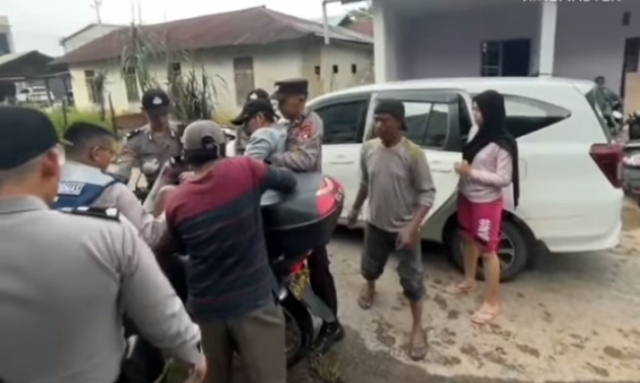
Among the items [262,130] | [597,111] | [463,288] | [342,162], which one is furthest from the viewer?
[342,162]

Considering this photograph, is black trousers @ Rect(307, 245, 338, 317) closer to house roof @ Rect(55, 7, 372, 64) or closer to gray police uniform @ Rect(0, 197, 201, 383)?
gray police uniform @ Rect(0, 197, 201, 383)

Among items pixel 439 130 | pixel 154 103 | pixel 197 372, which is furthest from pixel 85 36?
pixel 197 372

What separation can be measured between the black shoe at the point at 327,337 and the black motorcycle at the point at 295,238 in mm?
176

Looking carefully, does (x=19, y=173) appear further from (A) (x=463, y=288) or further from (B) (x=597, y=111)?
(B) (x=597, y=111)

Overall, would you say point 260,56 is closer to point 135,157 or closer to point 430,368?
point 135,157

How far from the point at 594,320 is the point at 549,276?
642mm

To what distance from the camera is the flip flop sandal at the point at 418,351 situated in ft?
9.40

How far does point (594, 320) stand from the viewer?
3.15 m

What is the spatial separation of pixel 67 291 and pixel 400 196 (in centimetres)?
200

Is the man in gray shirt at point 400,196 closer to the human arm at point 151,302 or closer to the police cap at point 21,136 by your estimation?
the human arm at point 151,302

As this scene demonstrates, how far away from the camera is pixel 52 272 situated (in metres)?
1.06

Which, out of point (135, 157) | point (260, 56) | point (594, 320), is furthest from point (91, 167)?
point (260, 56)

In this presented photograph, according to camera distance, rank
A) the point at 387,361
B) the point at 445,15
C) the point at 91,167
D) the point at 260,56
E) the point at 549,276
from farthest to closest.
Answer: the point at 260,56, the point at 445,15, the point at 549,276, the point at 387,361, the point at 91,167

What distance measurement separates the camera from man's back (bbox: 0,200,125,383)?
1040 mm
